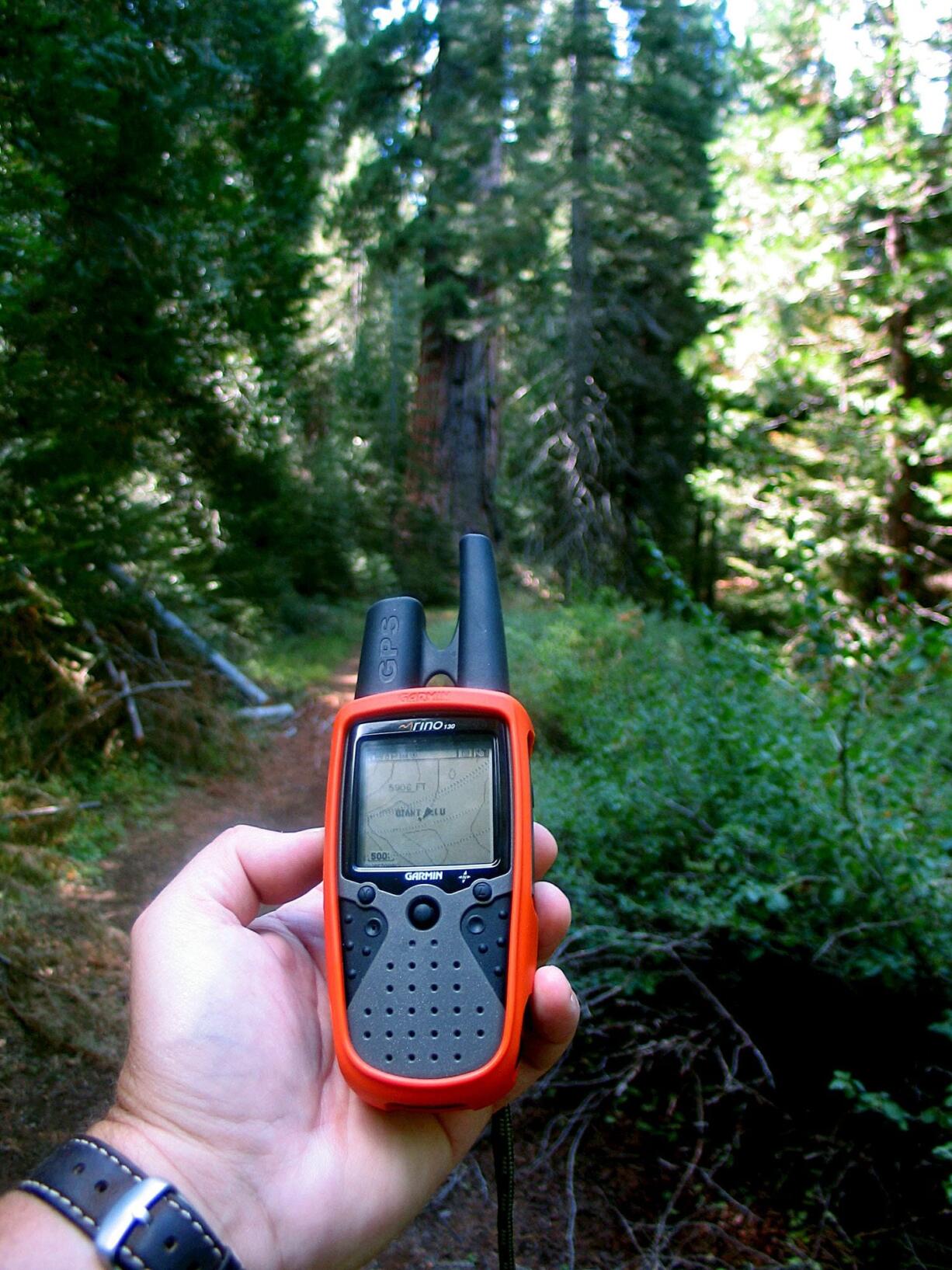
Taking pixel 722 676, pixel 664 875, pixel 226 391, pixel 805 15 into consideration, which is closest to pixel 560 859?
pixel 664 875

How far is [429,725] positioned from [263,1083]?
71 centimetres

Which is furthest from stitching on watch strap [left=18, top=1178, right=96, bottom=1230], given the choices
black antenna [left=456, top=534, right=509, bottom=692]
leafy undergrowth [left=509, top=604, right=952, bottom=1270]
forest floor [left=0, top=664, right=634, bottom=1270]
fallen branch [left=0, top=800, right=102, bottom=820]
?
fallen branch [left=0, top=800, right=102, bottom=820]

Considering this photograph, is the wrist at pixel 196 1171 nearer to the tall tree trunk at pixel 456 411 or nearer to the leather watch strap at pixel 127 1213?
the leather watch strap at pixel 127 1213

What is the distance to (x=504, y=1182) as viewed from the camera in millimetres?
1809

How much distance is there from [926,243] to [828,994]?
8.80 metres

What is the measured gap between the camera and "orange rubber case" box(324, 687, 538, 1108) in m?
1.63

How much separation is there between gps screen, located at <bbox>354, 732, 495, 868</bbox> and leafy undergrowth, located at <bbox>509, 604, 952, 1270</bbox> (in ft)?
5.26

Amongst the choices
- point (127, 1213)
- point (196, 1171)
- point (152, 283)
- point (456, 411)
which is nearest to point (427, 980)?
point (196, 1171)

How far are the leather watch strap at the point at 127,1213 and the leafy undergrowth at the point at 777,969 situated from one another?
2.04 meters

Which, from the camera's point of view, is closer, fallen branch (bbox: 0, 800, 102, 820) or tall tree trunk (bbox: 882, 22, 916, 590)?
fallen branch (bbox: 0, 800, 102, 820)

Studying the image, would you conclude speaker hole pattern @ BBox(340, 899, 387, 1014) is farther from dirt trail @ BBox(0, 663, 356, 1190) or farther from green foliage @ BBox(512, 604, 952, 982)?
dirt trail @ BBox(0, 663, 356, 1190)

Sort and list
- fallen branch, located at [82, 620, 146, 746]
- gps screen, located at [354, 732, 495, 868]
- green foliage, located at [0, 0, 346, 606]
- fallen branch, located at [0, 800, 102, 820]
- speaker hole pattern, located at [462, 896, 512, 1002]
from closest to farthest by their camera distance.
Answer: speaker hole pattern, located at [462, 896, 512, 1002], gps screen, located at [354, 732, 495, 868], green foliage, located at [0, 0, 346, 606], fallen branch, located at [0, 800, 102, 820], fallen branch, located at [82, 620, 146, 746]

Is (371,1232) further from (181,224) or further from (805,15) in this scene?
(805,15)

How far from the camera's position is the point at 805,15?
10781mm
